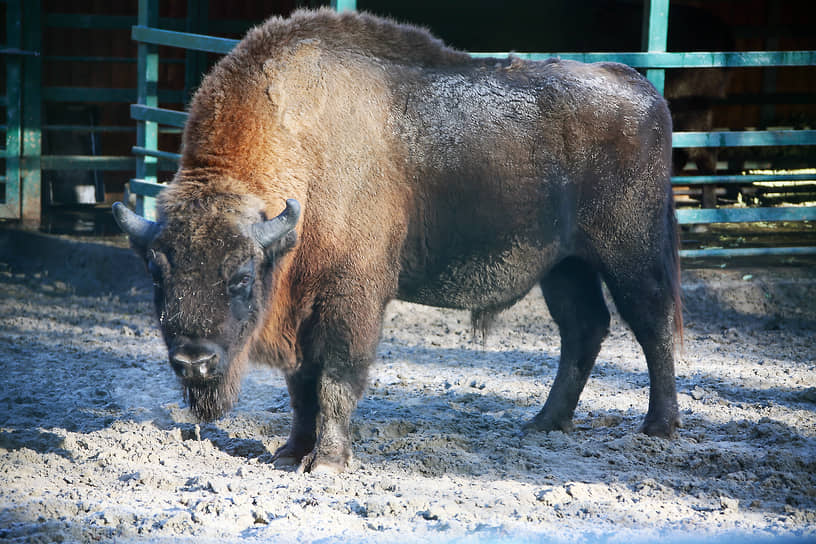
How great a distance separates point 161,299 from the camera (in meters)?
3.82

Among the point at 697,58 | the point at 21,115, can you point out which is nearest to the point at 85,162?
the point at 21,115

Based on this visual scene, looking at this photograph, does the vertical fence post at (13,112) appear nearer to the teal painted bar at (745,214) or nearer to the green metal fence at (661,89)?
the green metal fence at (661,89)

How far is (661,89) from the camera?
7391 millimetres

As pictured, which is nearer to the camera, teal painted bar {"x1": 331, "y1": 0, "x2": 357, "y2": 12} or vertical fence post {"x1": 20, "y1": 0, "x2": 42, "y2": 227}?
teal painted bar {"x1": 331, "y1": 0, "x2": 357, "y2": 12}

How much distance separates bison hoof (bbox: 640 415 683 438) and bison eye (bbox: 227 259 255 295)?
228 cm

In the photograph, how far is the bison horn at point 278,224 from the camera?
12.6 ft

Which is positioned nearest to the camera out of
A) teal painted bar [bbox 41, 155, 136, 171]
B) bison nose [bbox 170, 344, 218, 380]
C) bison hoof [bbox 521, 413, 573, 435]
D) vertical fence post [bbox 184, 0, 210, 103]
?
bison nose [bbox 170, 344, 218, 380]

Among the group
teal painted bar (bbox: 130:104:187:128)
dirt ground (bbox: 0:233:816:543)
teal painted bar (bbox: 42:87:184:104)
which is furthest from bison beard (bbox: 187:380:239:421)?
teal painted bar (bbox: 42:87:184:104)

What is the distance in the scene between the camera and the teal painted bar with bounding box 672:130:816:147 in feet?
25.0

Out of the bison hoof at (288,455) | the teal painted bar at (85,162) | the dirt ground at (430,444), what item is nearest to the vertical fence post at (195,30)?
the teal painted bar at (85,162)

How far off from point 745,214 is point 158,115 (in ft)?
17.1

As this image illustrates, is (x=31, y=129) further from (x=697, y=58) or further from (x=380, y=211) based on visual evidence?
(x=697, y=58)

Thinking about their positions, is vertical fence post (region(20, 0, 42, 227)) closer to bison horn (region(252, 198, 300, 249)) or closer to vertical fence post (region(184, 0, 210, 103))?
vertical fence post (region(184, 0, 210, 103))

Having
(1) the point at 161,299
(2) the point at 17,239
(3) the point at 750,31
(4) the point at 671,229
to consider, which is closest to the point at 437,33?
(3) the point at 750,31
